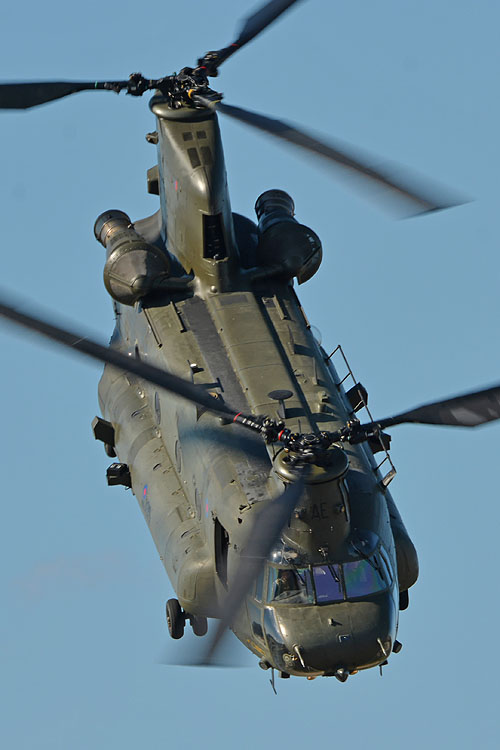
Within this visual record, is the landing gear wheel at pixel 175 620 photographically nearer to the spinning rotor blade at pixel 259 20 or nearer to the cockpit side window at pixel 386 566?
the cockpit side window at pixel 386 566

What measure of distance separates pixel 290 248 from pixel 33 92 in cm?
Result: 862

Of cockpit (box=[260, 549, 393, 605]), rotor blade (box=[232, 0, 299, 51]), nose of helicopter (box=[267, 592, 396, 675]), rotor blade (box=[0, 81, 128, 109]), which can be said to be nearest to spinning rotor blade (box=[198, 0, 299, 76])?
rotor blade (box=[232, 0, 299, 51])

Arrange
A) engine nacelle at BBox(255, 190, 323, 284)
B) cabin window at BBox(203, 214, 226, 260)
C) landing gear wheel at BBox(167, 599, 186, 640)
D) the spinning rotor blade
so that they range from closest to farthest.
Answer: landing gear wheel at BBox(167, 599, 186, 640) < the spinning rotor blade < cabin window at BBox(203, 214, 226, 260) < engine nacelle at BBox(255, 190, 323, 284)

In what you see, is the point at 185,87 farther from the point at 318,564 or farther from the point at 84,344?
the point at 318,564

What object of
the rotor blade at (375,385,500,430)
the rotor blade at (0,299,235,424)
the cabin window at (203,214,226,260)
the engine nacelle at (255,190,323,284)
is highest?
the cabin window at (203,214,226,260)

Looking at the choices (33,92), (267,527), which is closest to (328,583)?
(267,527)

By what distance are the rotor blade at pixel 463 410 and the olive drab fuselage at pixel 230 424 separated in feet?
7.51

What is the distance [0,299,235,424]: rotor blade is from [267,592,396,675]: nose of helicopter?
5.49 metres

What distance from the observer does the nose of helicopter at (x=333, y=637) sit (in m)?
42.6

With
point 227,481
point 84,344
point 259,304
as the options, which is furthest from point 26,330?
point 259,304

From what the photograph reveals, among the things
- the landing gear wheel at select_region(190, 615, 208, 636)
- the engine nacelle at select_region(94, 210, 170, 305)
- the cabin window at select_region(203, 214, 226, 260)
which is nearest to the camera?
the landing gear wheel at select_region(190, 615, 208, 636)

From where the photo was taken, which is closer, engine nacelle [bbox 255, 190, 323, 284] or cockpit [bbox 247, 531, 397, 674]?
cockpit [bbox 247, 531, 397, 674]

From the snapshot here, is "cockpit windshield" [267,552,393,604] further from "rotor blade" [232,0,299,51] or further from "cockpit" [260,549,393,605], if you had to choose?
"rotor blade" [232,0,299,51]

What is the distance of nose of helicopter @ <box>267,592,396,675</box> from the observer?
42.6 m
